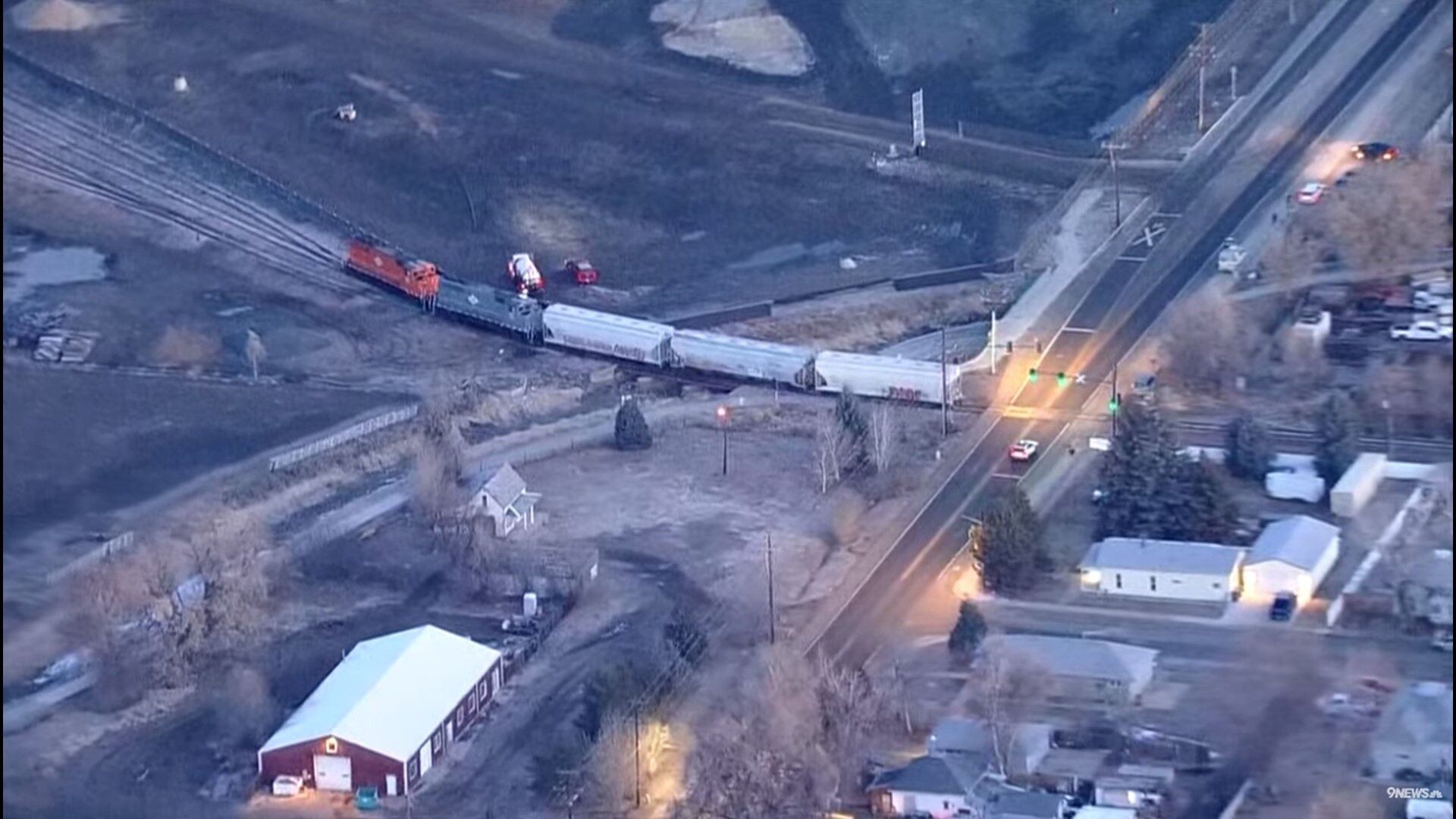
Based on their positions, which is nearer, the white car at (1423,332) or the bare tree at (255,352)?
the white car at (1423,332)

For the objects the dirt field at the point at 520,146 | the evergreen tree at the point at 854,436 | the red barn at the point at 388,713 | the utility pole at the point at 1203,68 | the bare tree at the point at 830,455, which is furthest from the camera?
the utility pole at the point at 1203,68

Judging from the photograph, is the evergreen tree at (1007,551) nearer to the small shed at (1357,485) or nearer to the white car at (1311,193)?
the small shed at (1357,485)

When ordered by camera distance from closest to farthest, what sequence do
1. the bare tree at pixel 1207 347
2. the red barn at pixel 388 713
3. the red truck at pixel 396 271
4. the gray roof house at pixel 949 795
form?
the gray roof house at pixel 949 795, the red barn at pixel 388 713, the bare tree at pixel 1207 347, the red truck at pixel 396 271

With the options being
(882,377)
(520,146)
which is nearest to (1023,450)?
(882,377)

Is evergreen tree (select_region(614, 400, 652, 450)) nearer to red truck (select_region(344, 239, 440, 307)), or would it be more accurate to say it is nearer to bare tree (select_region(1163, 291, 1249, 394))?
red truck (select_region(344, 239, 440, 307))

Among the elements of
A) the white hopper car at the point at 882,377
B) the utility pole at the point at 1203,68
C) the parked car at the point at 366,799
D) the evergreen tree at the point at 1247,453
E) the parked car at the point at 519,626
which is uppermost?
the utility pole at the point at 1203,68

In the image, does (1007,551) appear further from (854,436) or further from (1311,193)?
(1311,193)

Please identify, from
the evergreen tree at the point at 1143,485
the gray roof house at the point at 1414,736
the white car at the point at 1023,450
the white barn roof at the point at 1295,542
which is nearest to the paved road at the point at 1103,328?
the white car at the point at 1023,450
